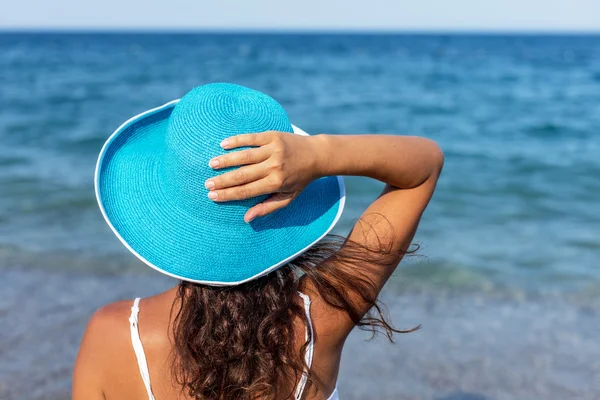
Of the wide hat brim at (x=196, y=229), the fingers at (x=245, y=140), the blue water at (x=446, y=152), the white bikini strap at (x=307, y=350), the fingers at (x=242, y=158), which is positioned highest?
the fingers at (x=245, y=140)

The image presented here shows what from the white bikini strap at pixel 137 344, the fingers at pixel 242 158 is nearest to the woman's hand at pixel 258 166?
the fingers at pixel 242 158

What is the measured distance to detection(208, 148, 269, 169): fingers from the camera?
1.08 metres

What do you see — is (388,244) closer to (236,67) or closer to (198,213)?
(198,213)

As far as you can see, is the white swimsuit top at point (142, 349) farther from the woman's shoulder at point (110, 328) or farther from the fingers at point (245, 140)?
the fingers at point (245, 140)

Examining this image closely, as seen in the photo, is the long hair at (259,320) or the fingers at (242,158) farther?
the long hair at (259,320)

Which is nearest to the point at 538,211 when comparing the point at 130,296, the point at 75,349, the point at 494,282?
the point at 494,282

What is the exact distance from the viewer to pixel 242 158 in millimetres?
1075

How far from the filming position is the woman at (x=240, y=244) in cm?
114

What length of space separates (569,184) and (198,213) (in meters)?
6.65

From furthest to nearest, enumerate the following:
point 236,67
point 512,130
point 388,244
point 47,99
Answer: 1. point 236,67
2. point 47,99
3. point 512,130
4. point 388,244

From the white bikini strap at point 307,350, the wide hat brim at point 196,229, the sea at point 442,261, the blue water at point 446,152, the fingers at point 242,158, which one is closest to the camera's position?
the fingers at point 242,158

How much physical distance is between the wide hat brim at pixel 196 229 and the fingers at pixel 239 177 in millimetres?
66

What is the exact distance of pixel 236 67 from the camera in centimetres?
2444

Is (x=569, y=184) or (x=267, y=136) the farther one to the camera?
(x=569, y=184)
